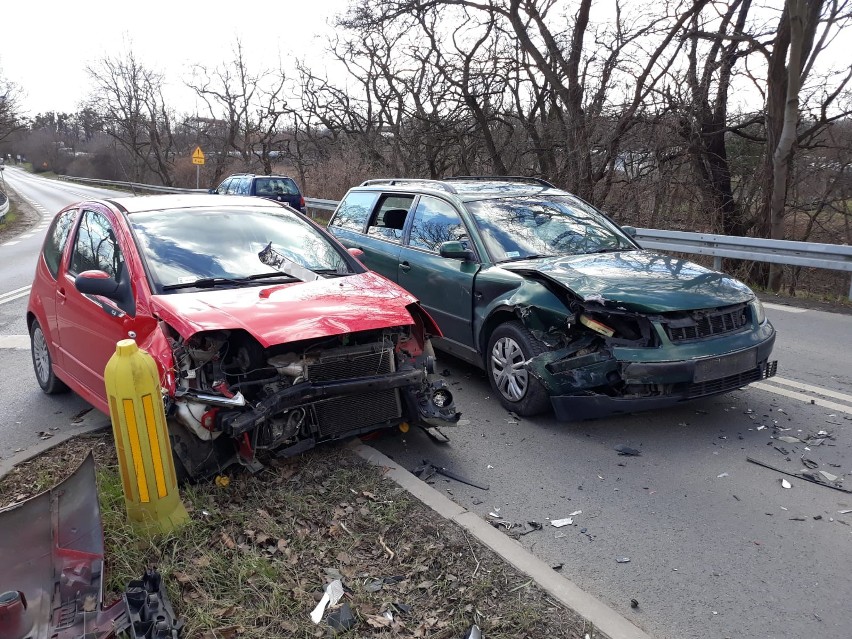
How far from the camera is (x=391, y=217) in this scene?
7.03m

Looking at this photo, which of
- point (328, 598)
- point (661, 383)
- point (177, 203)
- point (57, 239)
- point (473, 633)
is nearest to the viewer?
point (473, 633)

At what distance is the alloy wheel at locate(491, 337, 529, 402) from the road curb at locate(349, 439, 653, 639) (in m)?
1.33

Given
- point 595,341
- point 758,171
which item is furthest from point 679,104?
point 595,341

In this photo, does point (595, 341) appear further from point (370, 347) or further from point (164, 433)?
point (164, 433)

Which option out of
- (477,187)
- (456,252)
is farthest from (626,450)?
(477,187)

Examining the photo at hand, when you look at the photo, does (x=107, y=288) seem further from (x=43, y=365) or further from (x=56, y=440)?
(x=43, y=365)

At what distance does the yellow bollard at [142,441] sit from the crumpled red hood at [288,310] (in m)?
0.49

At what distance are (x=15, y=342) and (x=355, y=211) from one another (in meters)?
4.21

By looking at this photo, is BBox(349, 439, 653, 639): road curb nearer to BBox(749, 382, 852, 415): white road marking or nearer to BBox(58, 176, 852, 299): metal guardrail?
BBox(749, 382, 852, 415): white road marking

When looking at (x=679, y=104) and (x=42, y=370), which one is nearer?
(x=42, y=370)

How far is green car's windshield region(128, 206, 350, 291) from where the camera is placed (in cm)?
430

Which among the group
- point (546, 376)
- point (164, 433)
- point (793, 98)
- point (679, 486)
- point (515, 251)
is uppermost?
point (793, 98)

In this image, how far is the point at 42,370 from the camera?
18.8ft

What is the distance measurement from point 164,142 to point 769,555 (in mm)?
54898
